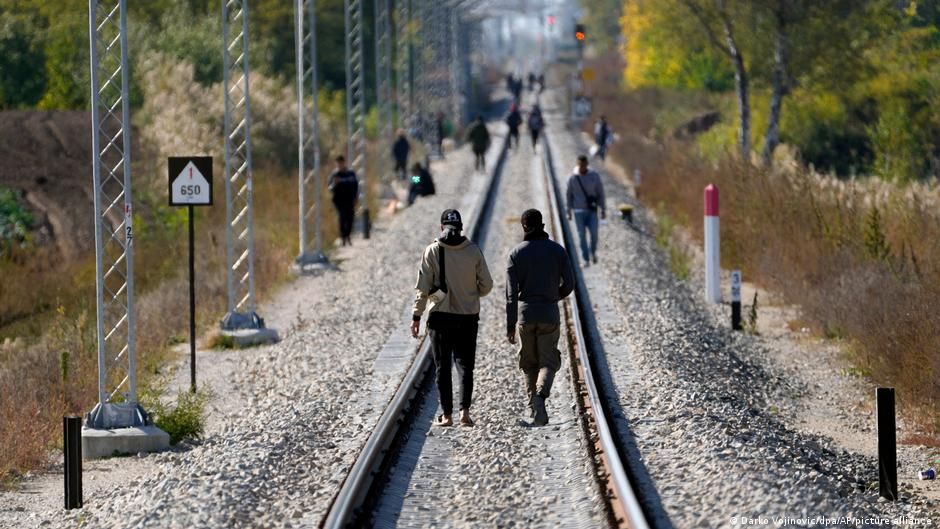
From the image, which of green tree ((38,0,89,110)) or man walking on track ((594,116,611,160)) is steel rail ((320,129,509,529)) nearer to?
green tree ((38,0,89,110))

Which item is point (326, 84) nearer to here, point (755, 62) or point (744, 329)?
point (755, 62)

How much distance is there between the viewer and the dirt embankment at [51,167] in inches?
1496

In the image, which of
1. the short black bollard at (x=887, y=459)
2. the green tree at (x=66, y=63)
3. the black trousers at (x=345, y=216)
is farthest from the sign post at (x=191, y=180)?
the green tree at (x=66, y=63)

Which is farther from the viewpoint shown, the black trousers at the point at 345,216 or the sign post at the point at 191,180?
the black trousers at the point at 345,216

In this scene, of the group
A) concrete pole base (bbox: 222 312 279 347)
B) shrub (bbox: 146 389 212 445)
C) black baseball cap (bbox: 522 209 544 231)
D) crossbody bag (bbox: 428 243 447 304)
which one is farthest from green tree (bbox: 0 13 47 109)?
black baseball cap (bbox: 522 209 544 231)

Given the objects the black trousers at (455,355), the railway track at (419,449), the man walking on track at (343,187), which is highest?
the man walking on track at (343,187)

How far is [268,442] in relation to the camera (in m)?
12.7

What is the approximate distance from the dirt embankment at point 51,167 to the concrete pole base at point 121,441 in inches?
859

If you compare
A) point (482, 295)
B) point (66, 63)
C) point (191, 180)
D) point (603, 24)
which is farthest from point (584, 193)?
point (603, 24)

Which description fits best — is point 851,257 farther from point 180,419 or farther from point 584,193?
point 180,419

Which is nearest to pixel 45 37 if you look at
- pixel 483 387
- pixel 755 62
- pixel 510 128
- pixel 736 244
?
pixel 510 128

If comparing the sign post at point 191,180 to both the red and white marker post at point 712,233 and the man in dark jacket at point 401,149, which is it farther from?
the man in dark jacket at point 401,149

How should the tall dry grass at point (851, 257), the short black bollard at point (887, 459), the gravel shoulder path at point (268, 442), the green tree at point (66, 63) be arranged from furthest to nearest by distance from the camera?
the green tree at point (66, 63)
the tall dry grass at point (851, 257)
the short black bollard at point (887, 459)
the gravel shoulder path at point (268, 442)

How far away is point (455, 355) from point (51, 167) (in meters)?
31.2
